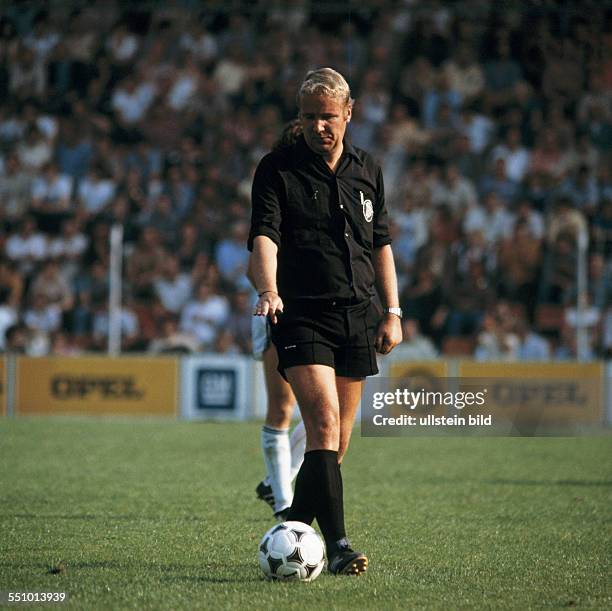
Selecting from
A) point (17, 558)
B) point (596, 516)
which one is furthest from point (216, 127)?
point (17, 558)

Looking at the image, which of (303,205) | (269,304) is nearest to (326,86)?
(303,205)

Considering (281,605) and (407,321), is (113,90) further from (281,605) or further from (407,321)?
(281,605)

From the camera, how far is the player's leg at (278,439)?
766 cm

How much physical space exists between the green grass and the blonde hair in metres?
2.04

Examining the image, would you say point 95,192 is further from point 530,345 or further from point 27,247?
point 530,345

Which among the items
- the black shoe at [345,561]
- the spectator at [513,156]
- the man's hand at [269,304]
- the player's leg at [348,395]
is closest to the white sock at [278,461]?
the player's leg at [348,395]

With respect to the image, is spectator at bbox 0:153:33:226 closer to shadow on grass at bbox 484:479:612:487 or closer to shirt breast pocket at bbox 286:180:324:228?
shadow on grass at bbox 484:479:612:487

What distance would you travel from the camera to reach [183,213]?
63.0 ft

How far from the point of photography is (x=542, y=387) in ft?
56.0

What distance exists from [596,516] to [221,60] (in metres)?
14.2

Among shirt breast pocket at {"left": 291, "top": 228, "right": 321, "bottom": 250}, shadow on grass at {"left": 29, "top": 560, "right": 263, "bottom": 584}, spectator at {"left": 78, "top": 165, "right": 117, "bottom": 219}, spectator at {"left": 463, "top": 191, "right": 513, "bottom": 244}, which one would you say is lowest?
shadow on grass at {"left": 29, "top": 560, "right": 263, "bottom": 584}

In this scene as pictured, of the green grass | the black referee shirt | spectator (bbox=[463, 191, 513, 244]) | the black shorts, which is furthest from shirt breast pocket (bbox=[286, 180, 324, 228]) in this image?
spectator (bbox=[463, 191, 513, 244])

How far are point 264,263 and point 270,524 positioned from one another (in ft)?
8.58

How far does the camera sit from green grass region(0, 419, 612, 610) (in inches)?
213
